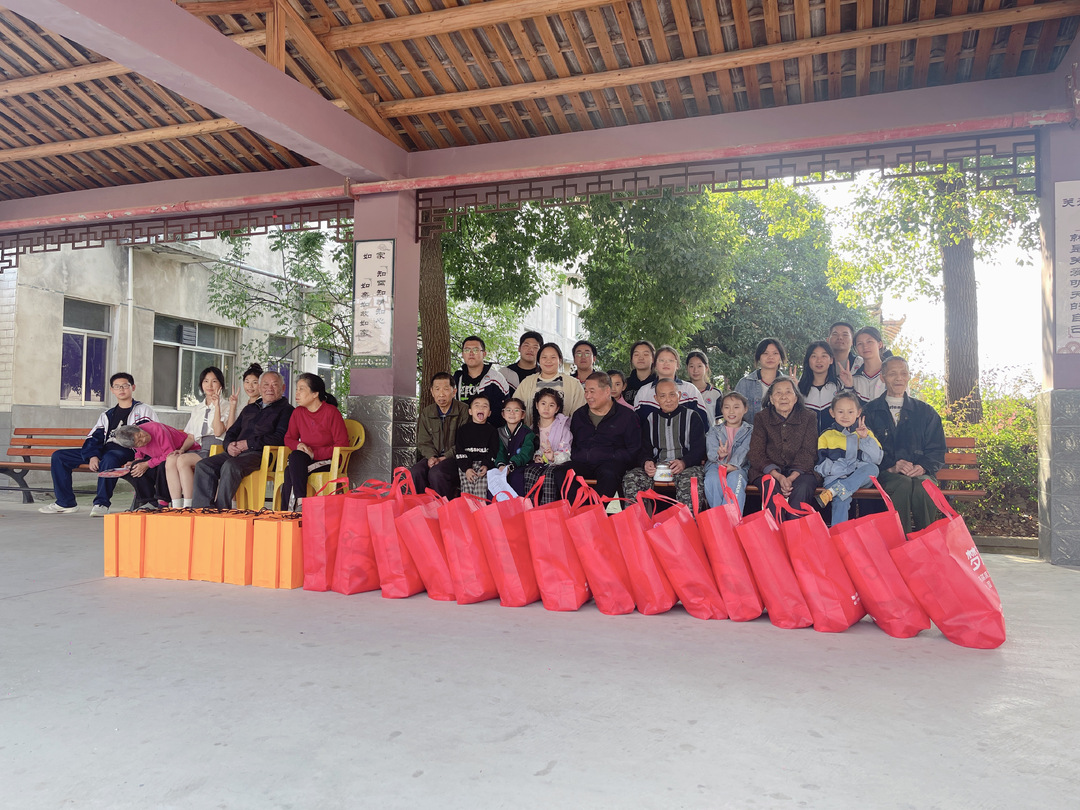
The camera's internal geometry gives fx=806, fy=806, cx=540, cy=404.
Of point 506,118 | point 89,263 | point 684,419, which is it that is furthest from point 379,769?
point 89,263

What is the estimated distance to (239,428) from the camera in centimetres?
648

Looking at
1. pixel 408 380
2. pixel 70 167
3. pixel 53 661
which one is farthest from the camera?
pixel 70 167

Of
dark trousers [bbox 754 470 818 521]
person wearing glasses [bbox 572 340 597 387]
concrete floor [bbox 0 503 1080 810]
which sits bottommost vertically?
concrete floor [bbox 0 503 1080 810]

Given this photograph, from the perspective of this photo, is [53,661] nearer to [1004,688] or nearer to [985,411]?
[1004,688]

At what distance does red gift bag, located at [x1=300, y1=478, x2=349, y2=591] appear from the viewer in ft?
13.7

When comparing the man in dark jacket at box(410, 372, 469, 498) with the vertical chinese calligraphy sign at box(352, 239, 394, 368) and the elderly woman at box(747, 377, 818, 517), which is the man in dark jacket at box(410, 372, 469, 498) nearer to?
the vertical chinese calligraphy sign at box(352, 239, 394, 368)

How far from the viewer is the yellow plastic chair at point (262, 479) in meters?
6.16

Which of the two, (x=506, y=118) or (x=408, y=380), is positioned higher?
(x=506, y=118)

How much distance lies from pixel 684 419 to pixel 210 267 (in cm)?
1117

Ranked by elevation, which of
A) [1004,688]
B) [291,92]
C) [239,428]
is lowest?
[1004,688]

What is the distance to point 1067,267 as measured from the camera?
523 centimetres

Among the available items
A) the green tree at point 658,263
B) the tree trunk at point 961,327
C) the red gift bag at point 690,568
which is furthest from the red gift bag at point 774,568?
the green tree at point 658,263

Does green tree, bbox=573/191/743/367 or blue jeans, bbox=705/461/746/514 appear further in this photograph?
green tree, bbox=573/191/743/367

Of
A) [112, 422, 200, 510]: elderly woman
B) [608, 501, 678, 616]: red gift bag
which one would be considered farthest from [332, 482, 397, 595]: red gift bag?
[112, 422, 200, 510]: elderly woman
